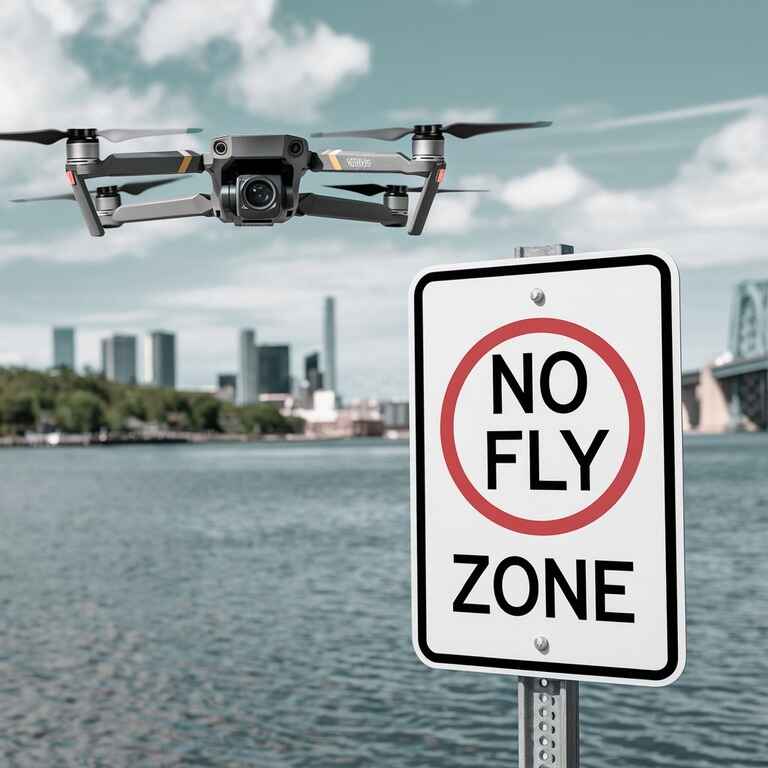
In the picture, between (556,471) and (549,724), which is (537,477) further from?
(549,724)

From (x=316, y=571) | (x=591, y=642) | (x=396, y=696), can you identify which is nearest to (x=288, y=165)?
(x=591, y=642)

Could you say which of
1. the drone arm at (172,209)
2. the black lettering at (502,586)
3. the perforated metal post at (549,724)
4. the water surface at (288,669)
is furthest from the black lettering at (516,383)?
the water surface at (288,669)

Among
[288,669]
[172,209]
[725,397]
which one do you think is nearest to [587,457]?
[172,209]

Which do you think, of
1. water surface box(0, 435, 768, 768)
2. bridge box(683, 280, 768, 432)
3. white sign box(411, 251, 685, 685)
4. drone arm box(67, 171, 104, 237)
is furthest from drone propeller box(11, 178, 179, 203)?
bridge box(683, 280, 768, 432)

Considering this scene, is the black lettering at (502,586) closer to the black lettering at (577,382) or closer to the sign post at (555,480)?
the sign post at (555,480)

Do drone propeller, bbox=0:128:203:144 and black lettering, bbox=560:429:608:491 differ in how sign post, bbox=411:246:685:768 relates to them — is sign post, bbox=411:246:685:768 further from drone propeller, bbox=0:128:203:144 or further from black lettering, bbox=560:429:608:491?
drone propeller, bbox=0:128:203:144
